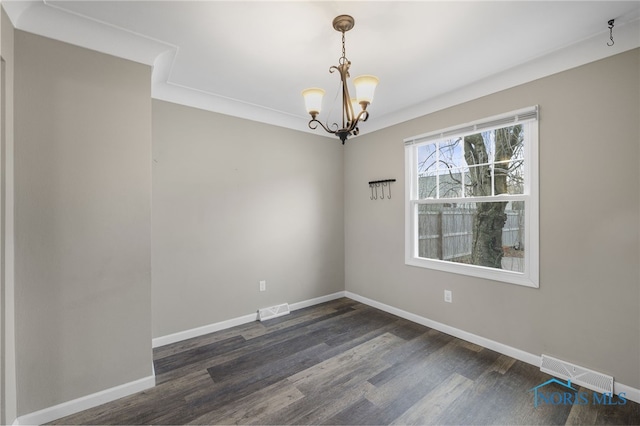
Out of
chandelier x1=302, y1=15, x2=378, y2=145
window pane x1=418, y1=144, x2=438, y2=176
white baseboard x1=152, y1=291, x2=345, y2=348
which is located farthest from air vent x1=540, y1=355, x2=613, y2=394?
white baseboard x1=152, y1=291, x2=345, y2=348

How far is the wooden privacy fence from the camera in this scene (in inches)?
101

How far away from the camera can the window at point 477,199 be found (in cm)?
241

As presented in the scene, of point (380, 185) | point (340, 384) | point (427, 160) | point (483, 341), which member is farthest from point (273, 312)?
point (427, 160)

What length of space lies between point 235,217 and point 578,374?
335 centimetres

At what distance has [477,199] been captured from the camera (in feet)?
9.09

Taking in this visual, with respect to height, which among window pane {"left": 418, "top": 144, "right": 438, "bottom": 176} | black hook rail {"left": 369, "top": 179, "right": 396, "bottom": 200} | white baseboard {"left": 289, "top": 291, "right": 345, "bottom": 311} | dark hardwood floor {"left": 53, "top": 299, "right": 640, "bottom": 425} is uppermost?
window pane {"left": 418, "top": 144, "right": 438, "bottom": 176}

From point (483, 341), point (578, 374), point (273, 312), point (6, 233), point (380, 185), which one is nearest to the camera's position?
point (6, 233)

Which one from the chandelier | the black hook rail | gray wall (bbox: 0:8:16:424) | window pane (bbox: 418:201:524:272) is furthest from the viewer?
the black hook rail

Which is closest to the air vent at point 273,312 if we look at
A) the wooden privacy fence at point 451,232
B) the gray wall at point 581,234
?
the wooden privacy fence at point 451,232

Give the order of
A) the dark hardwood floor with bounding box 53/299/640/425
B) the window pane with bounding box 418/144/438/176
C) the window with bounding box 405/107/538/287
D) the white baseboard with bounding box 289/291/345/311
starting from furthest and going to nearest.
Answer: the white baseboard with bounding box 289/291/345/311 → the window pane with bounding box 418/144/438/176 → the window with bounding box 405/107/538/287 → the dark hardwood floor with bounding box 53/299/640/425

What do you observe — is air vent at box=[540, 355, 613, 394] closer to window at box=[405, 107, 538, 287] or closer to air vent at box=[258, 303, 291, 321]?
window at box=[405, 107, 538, 287]

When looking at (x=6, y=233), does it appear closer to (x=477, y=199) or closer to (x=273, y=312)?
(x=273, y=312)

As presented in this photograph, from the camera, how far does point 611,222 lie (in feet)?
6.48

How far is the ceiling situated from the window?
1.42 feet
